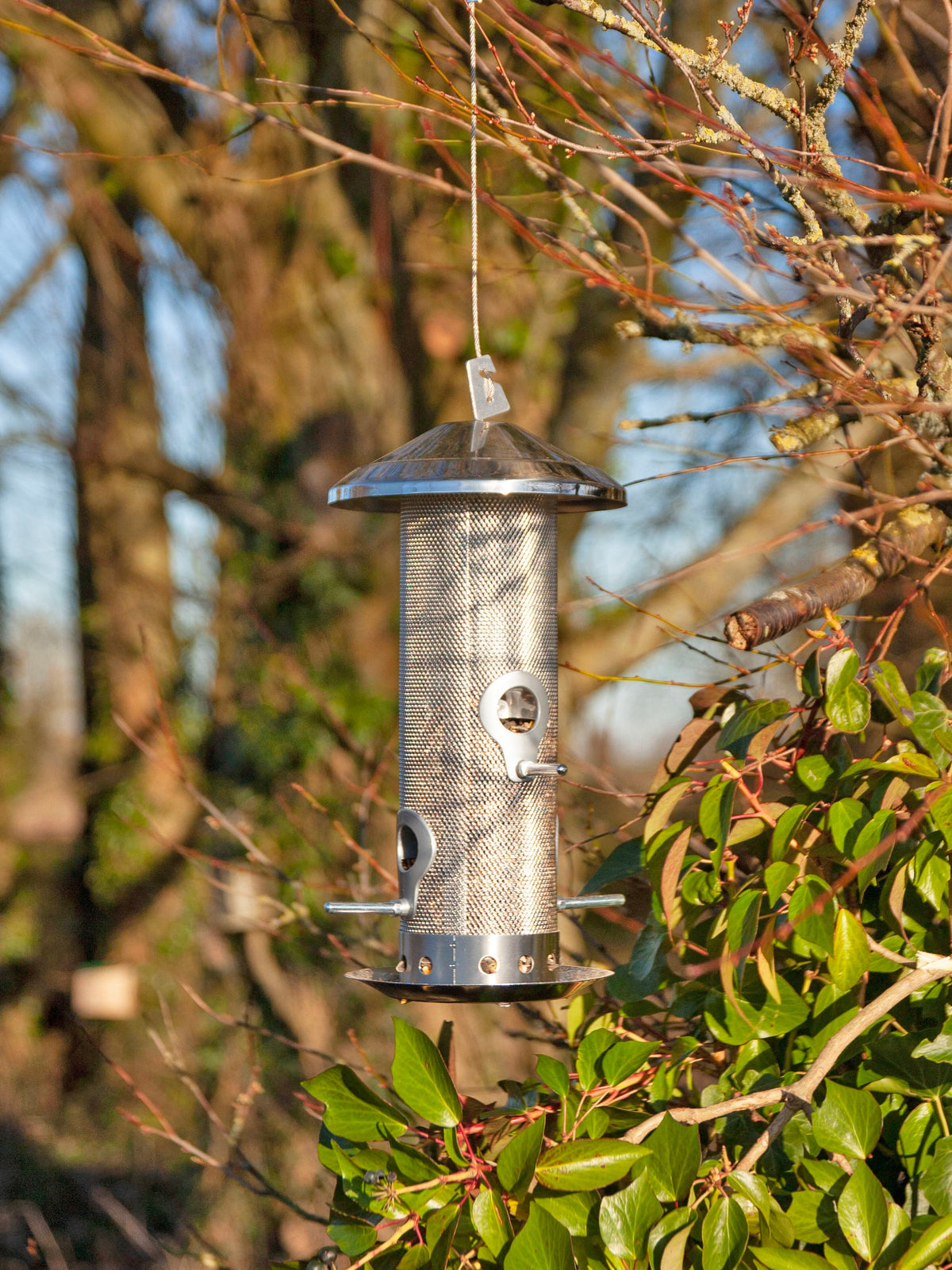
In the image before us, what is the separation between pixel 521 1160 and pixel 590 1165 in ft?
0.28

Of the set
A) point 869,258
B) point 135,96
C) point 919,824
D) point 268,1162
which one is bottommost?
point 268,1162

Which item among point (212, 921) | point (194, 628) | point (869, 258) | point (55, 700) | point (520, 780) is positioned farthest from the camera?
point (55, 700)

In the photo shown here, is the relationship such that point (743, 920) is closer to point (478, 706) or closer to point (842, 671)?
point (842, 671)

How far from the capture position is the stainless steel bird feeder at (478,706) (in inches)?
86.5

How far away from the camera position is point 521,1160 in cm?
158

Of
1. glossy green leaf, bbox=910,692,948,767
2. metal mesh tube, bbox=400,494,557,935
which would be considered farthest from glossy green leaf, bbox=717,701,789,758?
metal mesh tube, bbox=400,494,557,935

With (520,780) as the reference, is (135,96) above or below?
above

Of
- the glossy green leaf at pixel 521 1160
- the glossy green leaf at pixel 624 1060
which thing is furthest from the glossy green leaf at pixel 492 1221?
the glossy green leaf at pixel 624 1060

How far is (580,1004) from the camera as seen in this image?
213 centimetres

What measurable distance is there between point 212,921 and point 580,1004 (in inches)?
152

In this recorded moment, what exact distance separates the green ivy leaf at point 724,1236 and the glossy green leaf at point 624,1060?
242mm

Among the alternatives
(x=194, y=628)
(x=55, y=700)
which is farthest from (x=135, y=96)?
(x=55, y=700)

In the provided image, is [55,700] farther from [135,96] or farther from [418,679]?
[418,679]

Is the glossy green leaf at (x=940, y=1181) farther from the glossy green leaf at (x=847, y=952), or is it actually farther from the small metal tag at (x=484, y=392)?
the small metal tag at (x=484, y=392)
